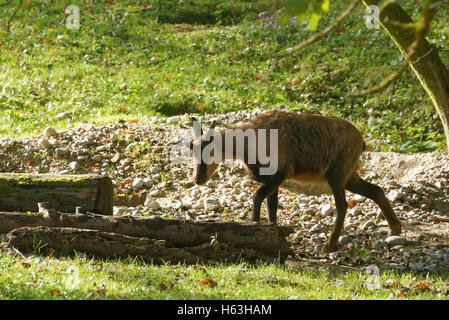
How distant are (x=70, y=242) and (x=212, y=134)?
2706mm

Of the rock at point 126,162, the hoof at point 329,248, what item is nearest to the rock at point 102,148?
the rock at point 126,162

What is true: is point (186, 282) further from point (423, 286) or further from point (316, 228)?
point (316, 228)

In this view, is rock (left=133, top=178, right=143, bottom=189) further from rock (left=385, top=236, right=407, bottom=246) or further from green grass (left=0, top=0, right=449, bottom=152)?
rock (left=385, top=236, right=407, bottom=246)

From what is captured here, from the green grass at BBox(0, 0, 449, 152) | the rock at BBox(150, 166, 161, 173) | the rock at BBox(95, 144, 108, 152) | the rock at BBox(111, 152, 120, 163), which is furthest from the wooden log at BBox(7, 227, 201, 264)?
the green grass at BBox(0, 0, 449, 152)

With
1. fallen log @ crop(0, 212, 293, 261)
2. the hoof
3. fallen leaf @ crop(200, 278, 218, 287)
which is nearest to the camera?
fallen leaf @ crop(200, 278, 218, 287)

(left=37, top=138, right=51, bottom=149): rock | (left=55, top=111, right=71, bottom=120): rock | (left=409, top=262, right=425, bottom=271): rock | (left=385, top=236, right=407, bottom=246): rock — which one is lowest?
(left=409, top=262, right=425, bottom=271): rock

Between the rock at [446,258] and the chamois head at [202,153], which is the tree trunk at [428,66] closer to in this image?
the rock at [446,258]

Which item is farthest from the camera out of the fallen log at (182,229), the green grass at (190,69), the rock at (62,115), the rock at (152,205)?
the rock at (62,115)

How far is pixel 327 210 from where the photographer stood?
8906mm

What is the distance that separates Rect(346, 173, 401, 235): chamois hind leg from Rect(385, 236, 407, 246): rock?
0.30 metres

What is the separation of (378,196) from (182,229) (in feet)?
10.4

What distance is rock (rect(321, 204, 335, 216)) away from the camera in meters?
8.91

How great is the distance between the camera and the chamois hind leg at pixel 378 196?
316 inches

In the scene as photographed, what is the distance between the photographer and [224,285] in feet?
17.9
